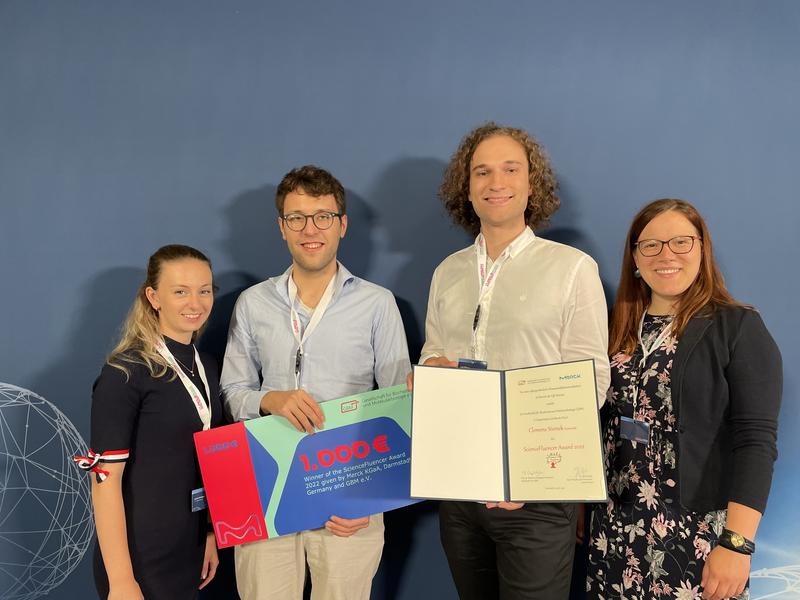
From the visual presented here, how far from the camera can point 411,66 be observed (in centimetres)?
244

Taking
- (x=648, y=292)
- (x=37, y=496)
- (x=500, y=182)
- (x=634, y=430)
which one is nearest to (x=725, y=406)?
(x=634, y=430)

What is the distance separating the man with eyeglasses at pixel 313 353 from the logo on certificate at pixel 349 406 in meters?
0.14

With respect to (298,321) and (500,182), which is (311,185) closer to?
(298,321)

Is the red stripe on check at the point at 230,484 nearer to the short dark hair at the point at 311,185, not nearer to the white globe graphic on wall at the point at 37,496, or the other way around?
the short dark hair at the point at 311,185

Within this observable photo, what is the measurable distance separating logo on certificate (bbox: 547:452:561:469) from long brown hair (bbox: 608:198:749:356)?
0.56m

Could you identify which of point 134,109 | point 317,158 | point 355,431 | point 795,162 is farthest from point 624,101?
point 134,109

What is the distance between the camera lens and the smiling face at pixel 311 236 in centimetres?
203

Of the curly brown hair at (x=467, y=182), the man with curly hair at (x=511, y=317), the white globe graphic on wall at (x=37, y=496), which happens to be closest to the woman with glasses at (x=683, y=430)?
the man with curly hair at (x=511, y=317)

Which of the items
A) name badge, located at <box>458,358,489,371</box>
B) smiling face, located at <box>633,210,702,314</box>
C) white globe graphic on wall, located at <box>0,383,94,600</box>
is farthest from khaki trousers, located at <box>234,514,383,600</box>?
smiling face, located at <box>633,210,702,314</box>

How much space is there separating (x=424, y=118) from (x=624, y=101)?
0.87 m

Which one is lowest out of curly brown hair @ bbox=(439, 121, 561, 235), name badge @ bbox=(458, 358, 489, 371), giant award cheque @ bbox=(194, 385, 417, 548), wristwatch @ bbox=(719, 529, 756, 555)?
wristwatch @ bbox=(719, 529, 756, 555)

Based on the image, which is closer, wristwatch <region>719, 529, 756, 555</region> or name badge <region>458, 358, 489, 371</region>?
wristwatch <region>719, 529, 756, 555</region>

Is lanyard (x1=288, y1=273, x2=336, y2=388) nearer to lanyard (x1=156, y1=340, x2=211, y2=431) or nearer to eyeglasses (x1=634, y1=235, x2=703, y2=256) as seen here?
lanyard (x1=156, y1=340, x2=211, y2=431)

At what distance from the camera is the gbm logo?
189 centimetres
